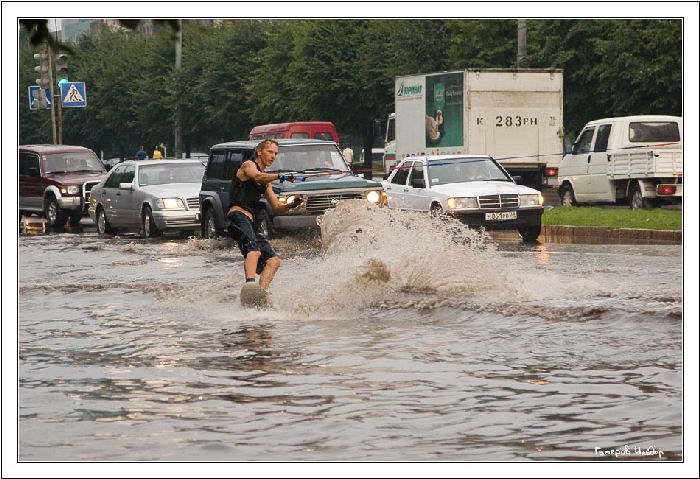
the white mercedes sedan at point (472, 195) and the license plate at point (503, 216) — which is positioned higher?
the white mercedes sedan at point (472, 195)

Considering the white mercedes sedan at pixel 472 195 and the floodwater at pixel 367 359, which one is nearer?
the floodwater at pixel 367 359

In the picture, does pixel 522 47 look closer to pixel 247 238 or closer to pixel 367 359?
pixel 247 238

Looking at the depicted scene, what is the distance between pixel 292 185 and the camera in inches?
831

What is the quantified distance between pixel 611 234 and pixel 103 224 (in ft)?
35.9

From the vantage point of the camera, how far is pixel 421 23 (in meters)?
50.5

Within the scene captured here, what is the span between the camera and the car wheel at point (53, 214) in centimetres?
3023

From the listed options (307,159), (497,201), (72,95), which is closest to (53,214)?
(72,95)

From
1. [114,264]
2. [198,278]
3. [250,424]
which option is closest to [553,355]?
[250,424]

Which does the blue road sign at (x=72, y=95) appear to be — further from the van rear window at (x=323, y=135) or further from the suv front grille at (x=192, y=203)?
the suv front grille at (x=192, y=203)

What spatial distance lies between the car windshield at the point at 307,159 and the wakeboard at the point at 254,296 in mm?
9536

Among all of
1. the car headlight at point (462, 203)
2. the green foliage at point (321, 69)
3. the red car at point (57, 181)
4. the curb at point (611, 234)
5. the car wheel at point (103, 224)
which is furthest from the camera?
the green foliage at point (321, 69)

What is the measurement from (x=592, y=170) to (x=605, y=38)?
1415cm

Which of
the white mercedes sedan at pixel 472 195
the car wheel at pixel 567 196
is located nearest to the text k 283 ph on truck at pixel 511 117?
the car wheel at pixel 567 196

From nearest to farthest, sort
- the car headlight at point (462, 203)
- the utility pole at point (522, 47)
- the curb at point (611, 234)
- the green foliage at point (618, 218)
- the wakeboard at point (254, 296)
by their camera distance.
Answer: the wakeboard at point (254, 296)
the curb at point (611, 234)
the car headlight at point (462, 203)
the green foliage at point (618, 218)
the utility pole at point (522, 47)
